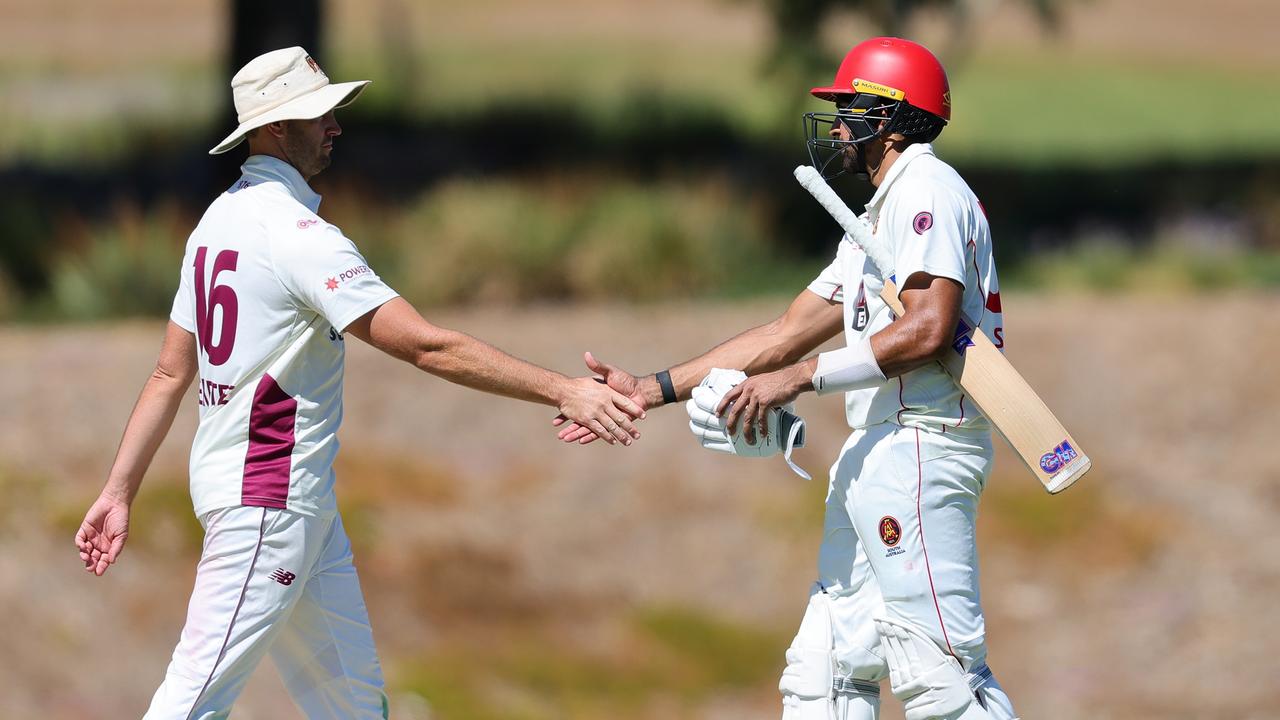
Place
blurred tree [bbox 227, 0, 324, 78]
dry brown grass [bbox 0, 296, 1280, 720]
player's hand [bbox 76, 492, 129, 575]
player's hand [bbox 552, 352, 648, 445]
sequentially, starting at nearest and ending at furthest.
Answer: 1. player's hand [bbox 76, 492, 129, 575]
2. player's hand [bbox 552, 352, 648, 445]
3. dry brown grass [bbox 0, 296, 1280, 720]
4. blurred tree [bbox 227, 0, 324, 78]

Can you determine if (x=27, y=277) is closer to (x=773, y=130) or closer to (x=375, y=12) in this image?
(x=773, y=130)

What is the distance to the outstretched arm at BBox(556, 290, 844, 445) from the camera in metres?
6.35

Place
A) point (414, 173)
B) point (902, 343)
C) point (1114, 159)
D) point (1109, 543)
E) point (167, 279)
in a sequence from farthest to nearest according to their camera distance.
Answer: point (1114, 159) < point (414, 173) < point (167, 279) < point (1109, 543) < point (902, 343)

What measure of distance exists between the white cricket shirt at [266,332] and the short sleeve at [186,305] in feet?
0.18

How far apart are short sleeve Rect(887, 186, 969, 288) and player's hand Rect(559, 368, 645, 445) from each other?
3.68 ft

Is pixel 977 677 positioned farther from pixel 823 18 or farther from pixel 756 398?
pixel 823 18

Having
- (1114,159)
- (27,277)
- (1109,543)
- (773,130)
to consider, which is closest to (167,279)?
(27,277)

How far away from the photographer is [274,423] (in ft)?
18.2

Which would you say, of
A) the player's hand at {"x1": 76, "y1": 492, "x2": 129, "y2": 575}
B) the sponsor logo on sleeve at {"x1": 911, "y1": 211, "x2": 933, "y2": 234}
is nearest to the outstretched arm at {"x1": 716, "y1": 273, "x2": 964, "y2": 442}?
the sponsor logo on sleeve at {"x1": 911, "y1": 211, "x2": 933, "y2": 234}

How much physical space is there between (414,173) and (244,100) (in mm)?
15054

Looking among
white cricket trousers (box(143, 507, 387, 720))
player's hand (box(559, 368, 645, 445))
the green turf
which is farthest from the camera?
the green turf

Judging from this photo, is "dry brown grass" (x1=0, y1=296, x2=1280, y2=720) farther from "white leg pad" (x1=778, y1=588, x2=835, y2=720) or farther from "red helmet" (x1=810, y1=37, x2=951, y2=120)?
"red helmet" (x1=810, y1=37, x2=951, y2=120)

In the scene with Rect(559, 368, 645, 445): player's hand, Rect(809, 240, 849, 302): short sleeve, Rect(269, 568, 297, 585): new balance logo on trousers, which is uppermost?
Rect(809, 240, 849, 302): short sleeve

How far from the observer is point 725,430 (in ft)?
19.2
